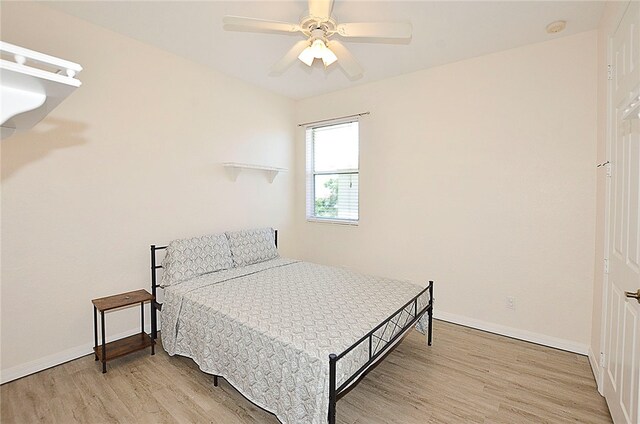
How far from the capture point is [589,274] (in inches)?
110

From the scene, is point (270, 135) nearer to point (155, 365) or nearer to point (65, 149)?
point (65, 149)

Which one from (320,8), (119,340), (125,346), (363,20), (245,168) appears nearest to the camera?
(320,8)

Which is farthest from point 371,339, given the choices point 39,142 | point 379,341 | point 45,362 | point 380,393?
point 39,142

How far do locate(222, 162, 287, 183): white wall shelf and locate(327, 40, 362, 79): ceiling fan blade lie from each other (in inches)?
69.4

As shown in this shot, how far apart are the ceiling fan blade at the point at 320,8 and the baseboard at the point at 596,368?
316 centimetres

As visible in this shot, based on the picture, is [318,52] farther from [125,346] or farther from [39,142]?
[125,346]

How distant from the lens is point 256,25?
2.11 m

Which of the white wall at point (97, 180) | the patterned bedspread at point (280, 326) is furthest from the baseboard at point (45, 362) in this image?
the patterned bedspread at point (280, 326)

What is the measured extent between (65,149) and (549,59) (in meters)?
4.29

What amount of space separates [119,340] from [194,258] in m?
0.94

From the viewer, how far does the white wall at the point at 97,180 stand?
2.38 metres

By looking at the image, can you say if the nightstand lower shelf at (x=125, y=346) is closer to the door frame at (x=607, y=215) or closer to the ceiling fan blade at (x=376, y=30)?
the ceiling fan blade at (x=376, y=30)

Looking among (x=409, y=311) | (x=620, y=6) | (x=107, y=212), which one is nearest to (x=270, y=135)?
(x=107, y=212)

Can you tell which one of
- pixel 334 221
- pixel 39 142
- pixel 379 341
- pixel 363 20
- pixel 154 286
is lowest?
pixel 379 341
